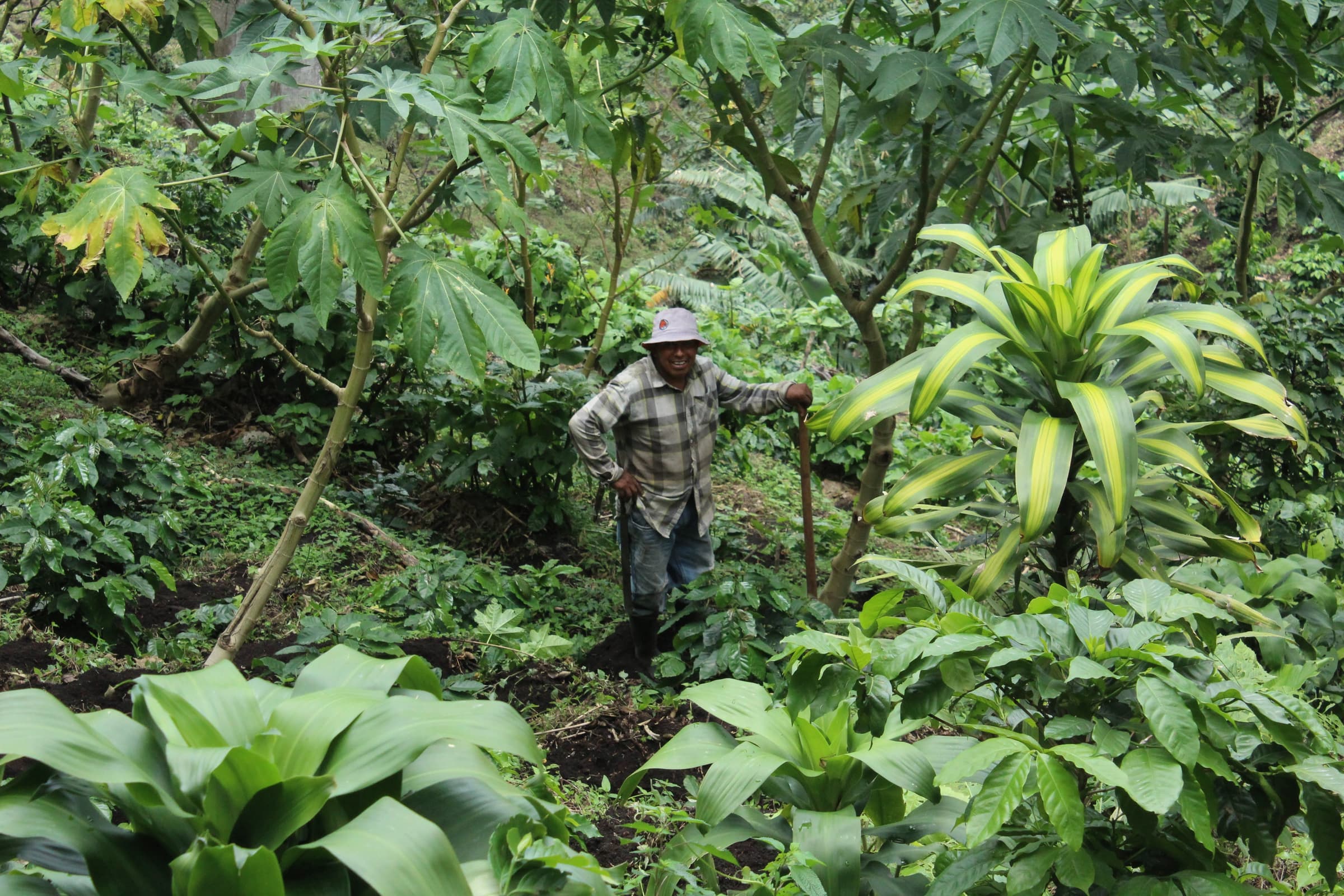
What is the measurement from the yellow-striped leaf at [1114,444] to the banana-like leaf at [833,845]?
1.08 metres

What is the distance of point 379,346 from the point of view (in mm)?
6625

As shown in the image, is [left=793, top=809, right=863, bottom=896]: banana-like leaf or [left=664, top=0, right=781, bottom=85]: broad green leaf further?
[left=664, top=0, right=781, bottom=85]: broad green leaf

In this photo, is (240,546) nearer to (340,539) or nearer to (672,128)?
(340,539)

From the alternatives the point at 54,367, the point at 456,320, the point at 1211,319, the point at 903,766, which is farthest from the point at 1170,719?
the point at 54,367

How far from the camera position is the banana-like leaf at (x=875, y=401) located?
3121 millimetres

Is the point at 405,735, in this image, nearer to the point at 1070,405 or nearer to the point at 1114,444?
the point at 1114,444

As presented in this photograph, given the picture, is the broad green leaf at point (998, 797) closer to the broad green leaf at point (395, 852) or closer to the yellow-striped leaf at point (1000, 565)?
the broad green leaf at point (395, 852)

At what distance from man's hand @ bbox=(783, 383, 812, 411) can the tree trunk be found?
3393 millimetres

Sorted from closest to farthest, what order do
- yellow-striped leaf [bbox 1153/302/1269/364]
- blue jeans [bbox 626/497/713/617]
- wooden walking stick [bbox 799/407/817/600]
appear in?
1. yellow-striped leaf [bbox 1153/302/1269/364]
2. wooden walking stick [bbox 799/407/817/600]
3. blue jeans [bbox 626/497/713/617]

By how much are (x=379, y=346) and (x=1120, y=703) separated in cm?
529

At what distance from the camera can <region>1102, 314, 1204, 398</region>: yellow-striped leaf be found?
2.73m

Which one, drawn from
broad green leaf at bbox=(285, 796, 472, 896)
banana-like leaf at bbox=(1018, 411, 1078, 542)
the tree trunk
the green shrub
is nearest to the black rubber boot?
banana-like leaf at bbox=(1018, 411, 1078, 542)

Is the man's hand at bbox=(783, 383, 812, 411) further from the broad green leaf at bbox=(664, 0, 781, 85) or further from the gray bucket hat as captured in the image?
the broad green leaf at bbox=(664, 0, 781, 85)

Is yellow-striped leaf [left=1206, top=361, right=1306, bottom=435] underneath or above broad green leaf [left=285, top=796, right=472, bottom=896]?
above
